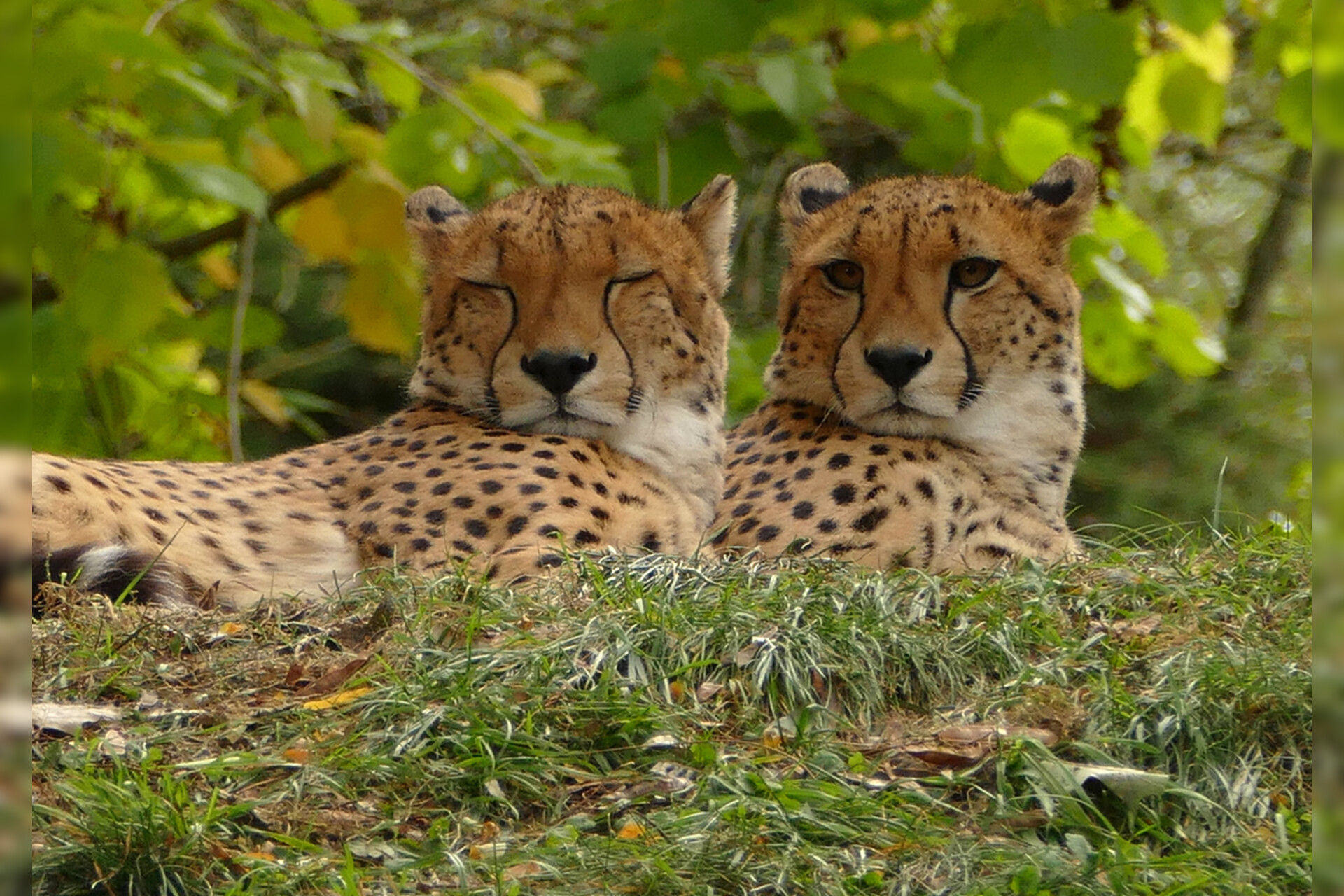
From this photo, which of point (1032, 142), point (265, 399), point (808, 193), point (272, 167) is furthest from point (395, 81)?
point (1032, 142)

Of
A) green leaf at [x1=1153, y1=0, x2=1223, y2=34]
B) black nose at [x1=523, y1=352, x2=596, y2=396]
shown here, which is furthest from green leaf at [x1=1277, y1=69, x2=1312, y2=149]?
black nose at [x1=523, y1=352, x2=596, y2=396]

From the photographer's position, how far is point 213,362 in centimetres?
959

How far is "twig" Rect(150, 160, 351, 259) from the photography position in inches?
251

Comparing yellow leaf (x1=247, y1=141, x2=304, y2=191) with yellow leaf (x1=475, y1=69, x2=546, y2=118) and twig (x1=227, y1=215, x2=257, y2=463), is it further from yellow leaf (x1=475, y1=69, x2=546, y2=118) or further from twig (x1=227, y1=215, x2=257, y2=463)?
yellow leaf (x1=475, y1=69, x2=546, y2=118)

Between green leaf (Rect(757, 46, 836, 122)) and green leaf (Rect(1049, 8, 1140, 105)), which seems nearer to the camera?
green leaf (Rect(1049, 8, 1140, 105))

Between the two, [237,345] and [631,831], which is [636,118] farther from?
[631,831]

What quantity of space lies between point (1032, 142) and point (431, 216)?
8.48 ft

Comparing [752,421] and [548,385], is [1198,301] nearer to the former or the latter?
[752,421]

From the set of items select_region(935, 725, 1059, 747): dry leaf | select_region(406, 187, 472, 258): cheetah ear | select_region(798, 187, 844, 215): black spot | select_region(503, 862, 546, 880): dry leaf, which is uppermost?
select_region(798, 187, 844, 215): black spot

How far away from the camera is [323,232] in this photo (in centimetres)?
584

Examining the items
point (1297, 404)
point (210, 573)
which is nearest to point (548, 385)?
point (210, 573)

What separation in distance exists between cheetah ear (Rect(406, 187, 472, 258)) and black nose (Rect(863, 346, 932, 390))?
1.39 metres

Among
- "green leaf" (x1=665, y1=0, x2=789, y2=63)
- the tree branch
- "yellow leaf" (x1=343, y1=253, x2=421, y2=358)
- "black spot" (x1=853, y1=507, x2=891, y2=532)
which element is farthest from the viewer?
the tree branch

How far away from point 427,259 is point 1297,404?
5710mm
